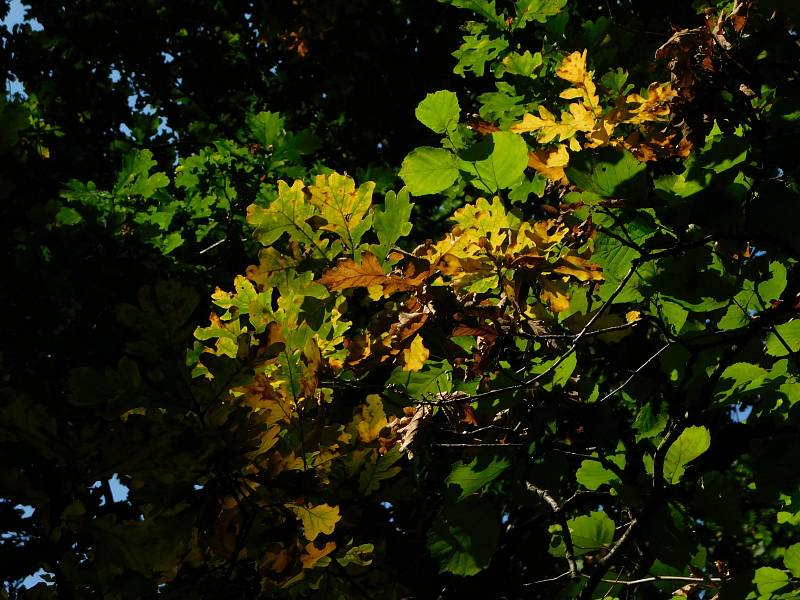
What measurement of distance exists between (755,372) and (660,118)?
0.73 metres

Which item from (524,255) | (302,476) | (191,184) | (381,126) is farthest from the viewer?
(381,126)

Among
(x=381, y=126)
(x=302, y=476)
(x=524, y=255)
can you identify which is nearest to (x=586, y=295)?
(x=524, y=255)

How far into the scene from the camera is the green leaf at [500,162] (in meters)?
1.46

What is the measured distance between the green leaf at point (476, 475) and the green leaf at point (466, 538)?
0.15ft

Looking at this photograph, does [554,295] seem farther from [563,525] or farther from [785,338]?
[563,525]

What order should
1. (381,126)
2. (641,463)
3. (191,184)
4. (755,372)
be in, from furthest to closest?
(381,126)
(191,184)
(641,463)
(755,372)

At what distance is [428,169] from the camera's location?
1574 millimetres

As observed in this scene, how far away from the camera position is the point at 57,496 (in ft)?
3.70

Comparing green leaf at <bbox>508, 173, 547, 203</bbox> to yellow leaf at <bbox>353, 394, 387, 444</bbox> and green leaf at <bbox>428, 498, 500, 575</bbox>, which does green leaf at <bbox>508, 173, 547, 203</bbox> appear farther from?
green leaf at <bbox>428, 498, 500, 575</bbox>

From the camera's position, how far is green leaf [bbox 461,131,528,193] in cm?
146

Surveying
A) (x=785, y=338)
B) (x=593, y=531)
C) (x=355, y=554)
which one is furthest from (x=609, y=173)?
(x=593, y=531)

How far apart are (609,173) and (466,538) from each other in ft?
2.93

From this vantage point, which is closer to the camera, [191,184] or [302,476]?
[302,476]

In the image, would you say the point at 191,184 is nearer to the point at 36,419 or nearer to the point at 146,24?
the point at 146,24
